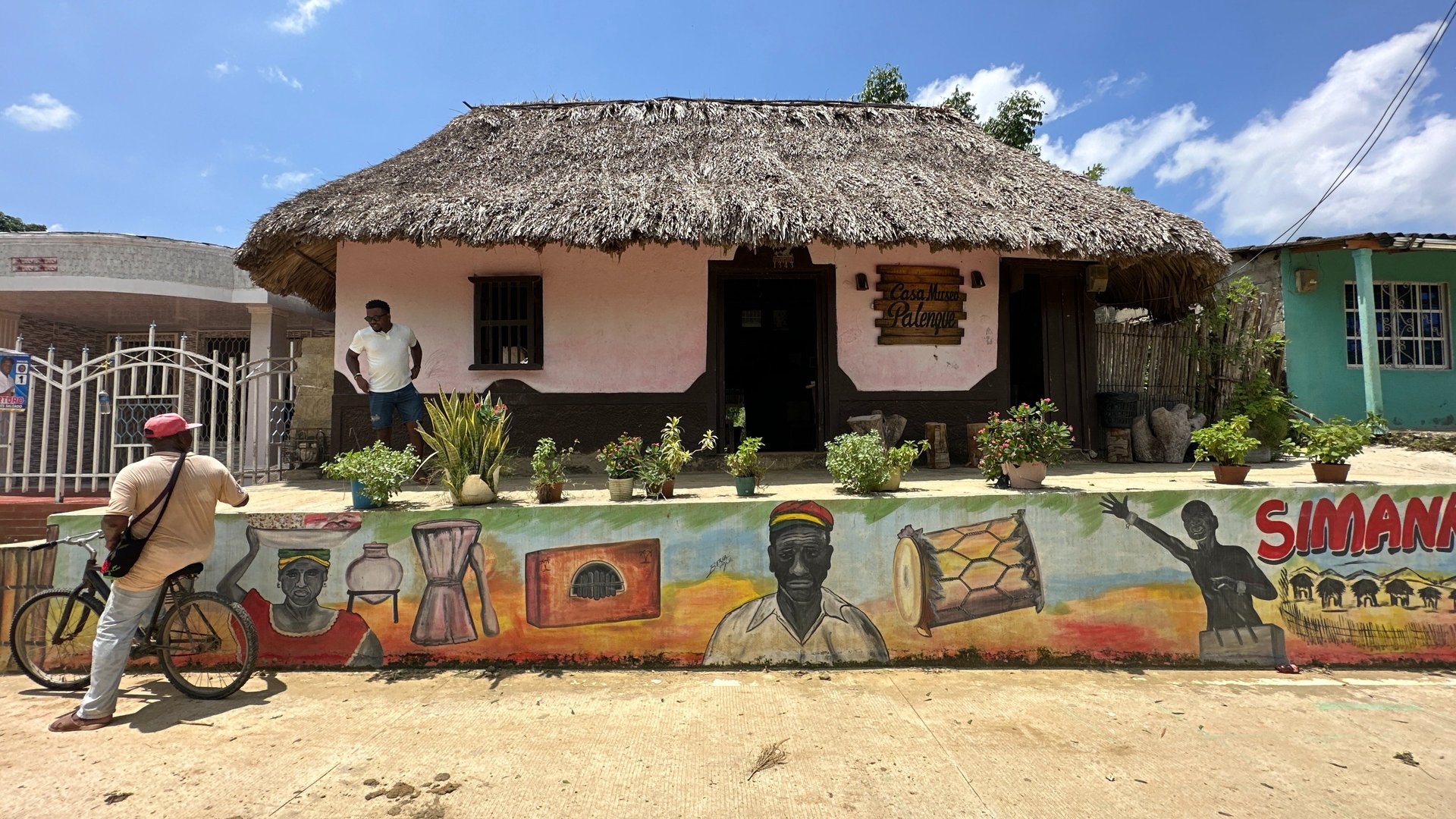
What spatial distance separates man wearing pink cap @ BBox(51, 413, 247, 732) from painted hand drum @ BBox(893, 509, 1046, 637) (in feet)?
14.0

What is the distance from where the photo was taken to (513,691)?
3.95 meters

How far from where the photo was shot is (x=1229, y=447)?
5102 millimetres

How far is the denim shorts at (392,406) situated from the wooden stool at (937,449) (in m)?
5.21

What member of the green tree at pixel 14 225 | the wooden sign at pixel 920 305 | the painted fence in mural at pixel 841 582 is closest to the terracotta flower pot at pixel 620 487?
the painted fence in mural at pixel 841 582

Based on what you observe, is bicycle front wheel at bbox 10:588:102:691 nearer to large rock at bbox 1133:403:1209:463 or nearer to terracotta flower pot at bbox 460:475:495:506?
terracotta flower pot at bbox 460:475:495:506

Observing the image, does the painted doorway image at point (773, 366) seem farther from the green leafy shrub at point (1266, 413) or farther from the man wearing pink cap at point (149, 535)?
the man wearing pink cap at point (149, 535)

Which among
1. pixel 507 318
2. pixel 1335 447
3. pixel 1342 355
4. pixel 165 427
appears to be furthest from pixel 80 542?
pixel 1342 355

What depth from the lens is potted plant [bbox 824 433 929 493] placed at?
4801 millimetres

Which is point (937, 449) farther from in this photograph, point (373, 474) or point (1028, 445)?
point (373, 474)

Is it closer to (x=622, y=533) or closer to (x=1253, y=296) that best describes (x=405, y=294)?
(x=622, y=533)

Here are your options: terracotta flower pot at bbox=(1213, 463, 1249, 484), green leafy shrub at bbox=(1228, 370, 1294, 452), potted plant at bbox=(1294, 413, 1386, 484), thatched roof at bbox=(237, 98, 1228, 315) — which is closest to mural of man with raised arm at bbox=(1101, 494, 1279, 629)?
terracotta flower pot at bbox=(1213, 463, 1249, 484)

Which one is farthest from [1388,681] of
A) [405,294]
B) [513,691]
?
[405,294]

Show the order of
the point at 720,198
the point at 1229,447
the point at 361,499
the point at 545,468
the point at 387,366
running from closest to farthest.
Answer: the point at 361,499
the point at 545,468
the point at 1229,447
the point at 387,366
the point at 720,198

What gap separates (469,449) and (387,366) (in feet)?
7.10
